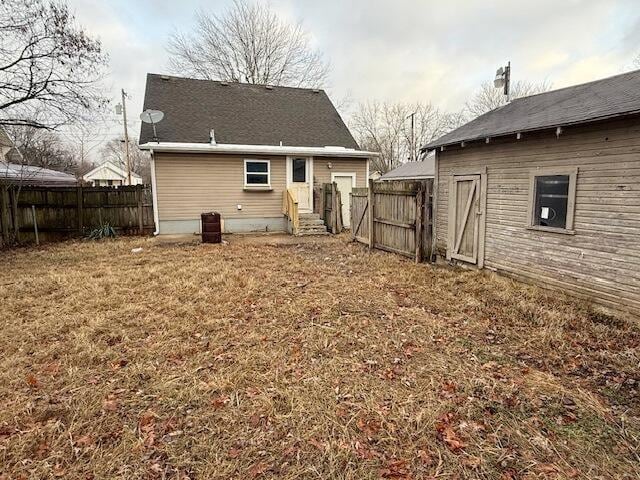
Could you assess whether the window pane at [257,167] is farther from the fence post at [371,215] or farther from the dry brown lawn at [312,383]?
the dry brown lawn at [312,383]

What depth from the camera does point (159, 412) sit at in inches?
111

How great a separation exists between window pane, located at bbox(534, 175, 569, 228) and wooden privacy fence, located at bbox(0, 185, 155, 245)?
1154 cm

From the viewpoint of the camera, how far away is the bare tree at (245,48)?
78.4 ft

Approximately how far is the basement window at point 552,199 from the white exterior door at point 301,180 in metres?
8.76

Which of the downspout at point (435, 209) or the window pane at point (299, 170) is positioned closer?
the downspout at point (435, 209)

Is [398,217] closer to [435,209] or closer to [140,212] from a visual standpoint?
[435,209]

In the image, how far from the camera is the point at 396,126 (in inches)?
1401

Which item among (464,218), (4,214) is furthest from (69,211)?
(464,218)

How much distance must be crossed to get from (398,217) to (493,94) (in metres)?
29.2

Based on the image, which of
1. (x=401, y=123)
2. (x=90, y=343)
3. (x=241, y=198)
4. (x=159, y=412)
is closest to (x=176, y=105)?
(x=241, y=198)

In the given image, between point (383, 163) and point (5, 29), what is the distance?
32.3m

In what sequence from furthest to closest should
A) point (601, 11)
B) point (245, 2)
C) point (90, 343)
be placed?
1. point (245, 2)
2. point (601, 11)
3. point (90, 343)

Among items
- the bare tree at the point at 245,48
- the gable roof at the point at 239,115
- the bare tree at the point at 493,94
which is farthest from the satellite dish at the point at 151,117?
the bare tree at the point at 493,94

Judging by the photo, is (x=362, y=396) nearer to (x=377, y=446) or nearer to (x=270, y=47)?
(x=377, y=446)
